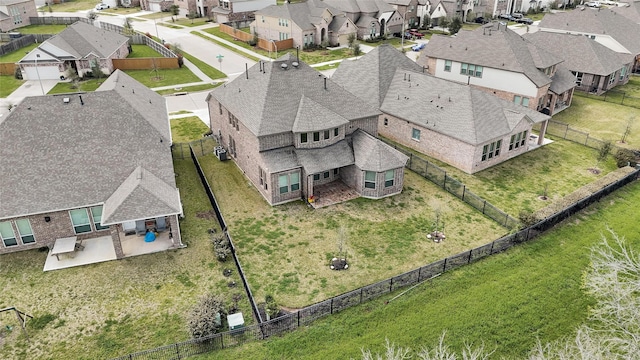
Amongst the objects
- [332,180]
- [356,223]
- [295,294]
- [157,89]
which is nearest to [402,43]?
[157,89]

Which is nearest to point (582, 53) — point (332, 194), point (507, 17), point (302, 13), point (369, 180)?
point (369, 180)

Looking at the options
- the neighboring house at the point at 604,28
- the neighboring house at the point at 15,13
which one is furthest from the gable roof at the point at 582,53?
the neighboring house at the point at 15,13

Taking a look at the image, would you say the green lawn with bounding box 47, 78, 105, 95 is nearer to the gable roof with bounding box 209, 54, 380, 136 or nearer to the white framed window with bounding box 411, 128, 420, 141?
the gable roof with bounding box 209, 54, 380, 136

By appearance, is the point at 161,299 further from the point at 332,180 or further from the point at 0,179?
the point at 332,180

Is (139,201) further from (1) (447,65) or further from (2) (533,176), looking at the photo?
(1) (447,65)

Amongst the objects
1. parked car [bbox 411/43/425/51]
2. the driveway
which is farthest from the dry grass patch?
parked car [bbox 411/43/425/51]

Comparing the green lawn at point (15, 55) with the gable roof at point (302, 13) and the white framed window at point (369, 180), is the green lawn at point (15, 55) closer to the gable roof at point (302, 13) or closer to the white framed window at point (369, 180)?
the gable roof at point (302, 13)
